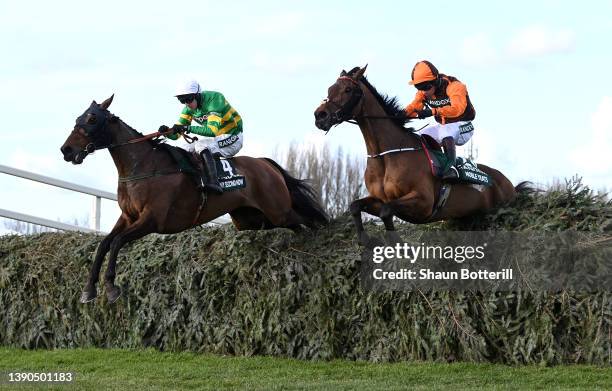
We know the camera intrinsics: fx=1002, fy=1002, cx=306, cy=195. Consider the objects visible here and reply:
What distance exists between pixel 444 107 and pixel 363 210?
1.45 metres

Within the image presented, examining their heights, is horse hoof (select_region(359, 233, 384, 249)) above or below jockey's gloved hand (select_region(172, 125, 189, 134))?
below

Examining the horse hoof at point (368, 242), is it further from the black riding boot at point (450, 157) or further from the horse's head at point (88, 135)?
the horse's head at point (88, 135)

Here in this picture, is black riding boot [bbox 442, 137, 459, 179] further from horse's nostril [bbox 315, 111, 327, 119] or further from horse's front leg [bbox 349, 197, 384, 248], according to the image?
horse's nostril [bbox 315, 111, 327, 119]

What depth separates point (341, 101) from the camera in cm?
949

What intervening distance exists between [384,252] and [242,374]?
171 cm

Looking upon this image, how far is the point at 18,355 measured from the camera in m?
11.3

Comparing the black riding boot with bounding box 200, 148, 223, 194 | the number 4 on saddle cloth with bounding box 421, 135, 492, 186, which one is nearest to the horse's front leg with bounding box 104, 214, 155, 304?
the black riding boot with bounding box 200, 148, 223, 194

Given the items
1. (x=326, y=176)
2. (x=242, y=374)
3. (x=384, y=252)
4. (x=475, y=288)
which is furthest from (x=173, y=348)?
(x=326, y=176)

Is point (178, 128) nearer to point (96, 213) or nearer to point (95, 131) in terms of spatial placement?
point (95, 131)

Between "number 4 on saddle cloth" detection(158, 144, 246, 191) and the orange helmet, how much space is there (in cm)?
207

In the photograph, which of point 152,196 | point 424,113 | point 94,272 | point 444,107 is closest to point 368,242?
point 424,113

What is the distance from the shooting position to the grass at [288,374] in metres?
8.01

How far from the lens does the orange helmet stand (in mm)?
9945

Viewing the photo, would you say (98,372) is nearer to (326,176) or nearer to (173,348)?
(173,348)
